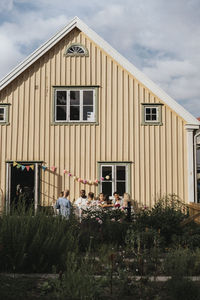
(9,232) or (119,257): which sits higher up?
(9,232)

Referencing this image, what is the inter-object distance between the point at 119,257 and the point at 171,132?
7965 millimetres

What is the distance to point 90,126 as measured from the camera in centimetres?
1345

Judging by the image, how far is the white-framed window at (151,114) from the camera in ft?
44.2

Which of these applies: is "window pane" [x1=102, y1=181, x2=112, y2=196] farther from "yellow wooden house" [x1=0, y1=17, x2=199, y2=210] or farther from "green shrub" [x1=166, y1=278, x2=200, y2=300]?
"green shrub" [x1=166, y1=278, x2=200, y2=300]

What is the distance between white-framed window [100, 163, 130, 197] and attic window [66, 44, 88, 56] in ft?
14.8

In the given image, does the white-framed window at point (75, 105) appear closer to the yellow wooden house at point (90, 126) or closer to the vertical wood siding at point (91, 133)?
the yellow wooden house at point (90, 126)

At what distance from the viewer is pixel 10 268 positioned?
18.8ft

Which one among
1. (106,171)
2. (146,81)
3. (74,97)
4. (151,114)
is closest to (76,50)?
(74,97)

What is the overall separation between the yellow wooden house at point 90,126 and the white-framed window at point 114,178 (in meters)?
0.04

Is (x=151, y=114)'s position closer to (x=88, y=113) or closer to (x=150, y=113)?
(x=150, y=113)

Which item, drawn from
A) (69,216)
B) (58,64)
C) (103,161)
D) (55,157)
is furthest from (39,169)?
(69,216)

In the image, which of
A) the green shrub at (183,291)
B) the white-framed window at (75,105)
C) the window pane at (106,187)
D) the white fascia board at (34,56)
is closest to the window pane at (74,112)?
the white-framed window at (75,105)

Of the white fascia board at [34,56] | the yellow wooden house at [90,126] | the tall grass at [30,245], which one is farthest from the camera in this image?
the white fascia board at [34,56]

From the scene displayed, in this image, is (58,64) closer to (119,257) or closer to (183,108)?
(183,108)
